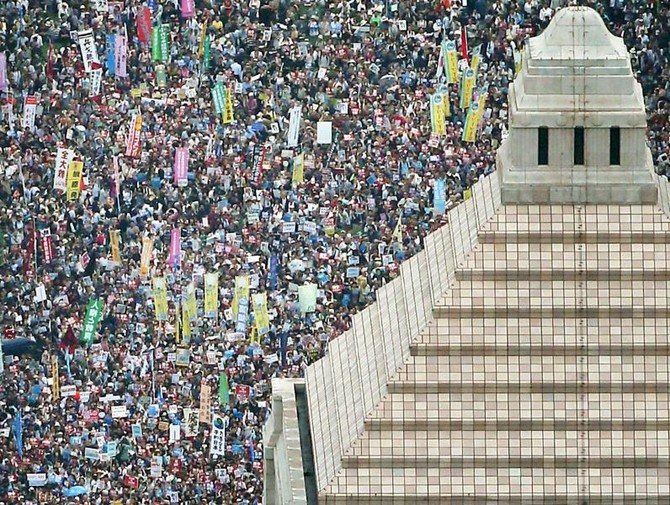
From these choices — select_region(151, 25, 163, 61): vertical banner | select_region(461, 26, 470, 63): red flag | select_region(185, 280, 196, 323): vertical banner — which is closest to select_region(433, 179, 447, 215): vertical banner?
select_region(185, 280, 196, 323): vertical banner

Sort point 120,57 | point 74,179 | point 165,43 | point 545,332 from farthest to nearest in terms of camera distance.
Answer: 1. point 165,43
2. point 120,57
3. point 74,179
4. point 545,332

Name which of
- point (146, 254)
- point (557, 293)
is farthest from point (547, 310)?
point (146, 254)

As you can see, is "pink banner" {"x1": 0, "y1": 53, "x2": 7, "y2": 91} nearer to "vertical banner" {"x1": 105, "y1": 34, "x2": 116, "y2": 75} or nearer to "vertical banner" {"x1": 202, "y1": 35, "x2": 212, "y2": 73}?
"vertical banner" {"x1": 105, "y1": 34, "x2": 116, "y2": 75}

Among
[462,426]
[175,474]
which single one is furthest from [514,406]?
[175,474]

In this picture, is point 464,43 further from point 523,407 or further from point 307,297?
point 523,407

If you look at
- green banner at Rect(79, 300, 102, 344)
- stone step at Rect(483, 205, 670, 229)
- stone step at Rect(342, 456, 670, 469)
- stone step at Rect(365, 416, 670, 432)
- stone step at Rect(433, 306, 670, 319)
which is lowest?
green banner at Rect(79, 300, 102, 344)

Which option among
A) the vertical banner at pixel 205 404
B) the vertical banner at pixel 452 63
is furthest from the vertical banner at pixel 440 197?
the vertical banner at pixel 205 404

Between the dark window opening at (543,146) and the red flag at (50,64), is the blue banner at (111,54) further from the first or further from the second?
the dark window opening at (543,146)
